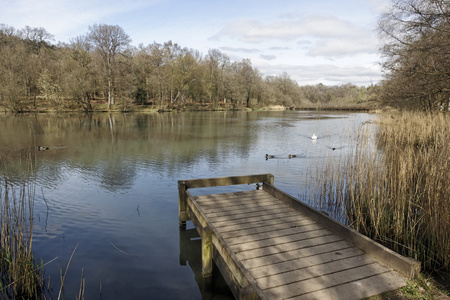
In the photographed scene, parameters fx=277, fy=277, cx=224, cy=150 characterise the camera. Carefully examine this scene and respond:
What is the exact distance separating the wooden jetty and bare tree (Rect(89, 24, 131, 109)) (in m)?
42.2

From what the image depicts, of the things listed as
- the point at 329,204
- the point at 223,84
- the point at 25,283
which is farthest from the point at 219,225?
the point at 223,84

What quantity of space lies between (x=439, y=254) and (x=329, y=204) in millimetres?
3131

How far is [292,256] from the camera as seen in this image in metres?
3.66

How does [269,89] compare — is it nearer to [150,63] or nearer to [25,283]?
[150,63]

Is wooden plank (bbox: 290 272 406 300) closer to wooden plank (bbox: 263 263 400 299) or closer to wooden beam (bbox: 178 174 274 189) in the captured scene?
wooden plank (bbox: 263 263 400 299)

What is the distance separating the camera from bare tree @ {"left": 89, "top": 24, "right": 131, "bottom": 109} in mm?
40469

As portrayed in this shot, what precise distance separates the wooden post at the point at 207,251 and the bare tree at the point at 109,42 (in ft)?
140

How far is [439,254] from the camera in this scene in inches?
153

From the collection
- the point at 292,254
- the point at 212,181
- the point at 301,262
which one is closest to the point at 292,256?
the point at 292,254

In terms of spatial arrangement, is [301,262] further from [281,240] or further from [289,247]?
[281,240]

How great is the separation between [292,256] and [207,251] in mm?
1177

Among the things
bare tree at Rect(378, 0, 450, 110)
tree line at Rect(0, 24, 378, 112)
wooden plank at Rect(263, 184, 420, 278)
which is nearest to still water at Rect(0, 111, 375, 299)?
wooden plank at Rect(263, 184, 420, 278)

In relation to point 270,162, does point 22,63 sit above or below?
above

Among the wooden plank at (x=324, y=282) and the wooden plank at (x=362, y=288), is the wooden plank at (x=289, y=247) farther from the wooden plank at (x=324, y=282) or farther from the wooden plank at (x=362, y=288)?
the wooden plank at (x=362, y=288)
